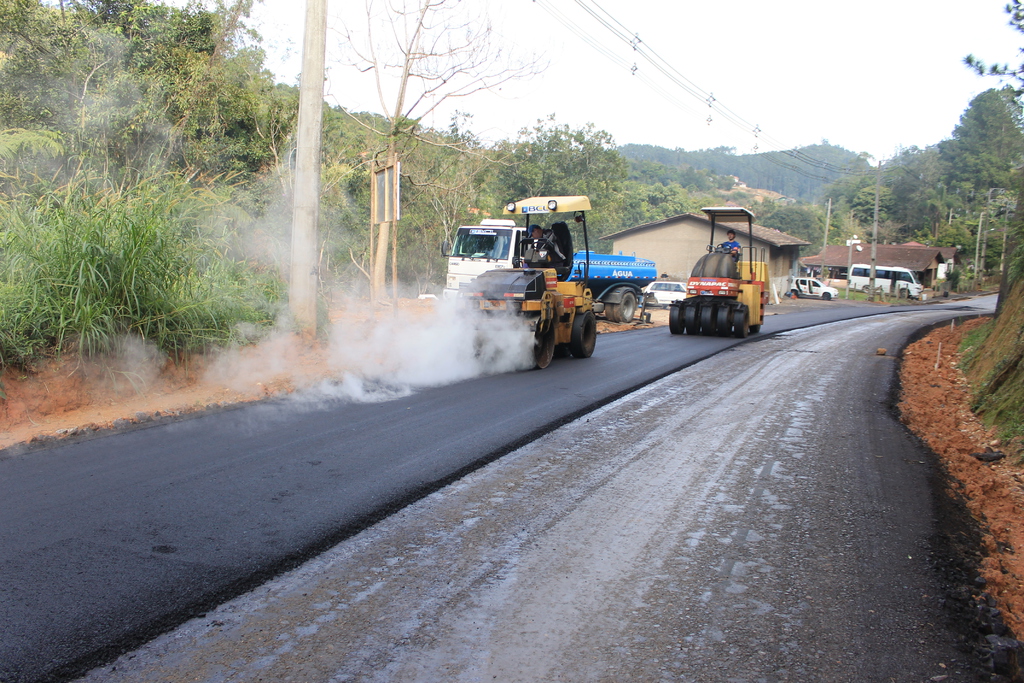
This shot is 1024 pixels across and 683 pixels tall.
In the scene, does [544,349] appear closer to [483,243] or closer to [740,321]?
[483,243]

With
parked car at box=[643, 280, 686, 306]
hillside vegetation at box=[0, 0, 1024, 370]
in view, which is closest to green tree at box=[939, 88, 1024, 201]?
parked car at box=[643, 280, 686, 306]

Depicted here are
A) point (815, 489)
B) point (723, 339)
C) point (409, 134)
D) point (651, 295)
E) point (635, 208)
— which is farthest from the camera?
point (635, 208)

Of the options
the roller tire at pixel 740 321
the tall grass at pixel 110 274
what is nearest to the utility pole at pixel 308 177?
the tall grass at pixel 110 274

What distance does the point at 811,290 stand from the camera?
4747 cm

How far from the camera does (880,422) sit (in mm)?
7984

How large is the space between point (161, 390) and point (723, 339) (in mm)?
12430

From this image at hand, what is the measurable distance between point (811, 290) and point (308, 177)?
43746 millimetres

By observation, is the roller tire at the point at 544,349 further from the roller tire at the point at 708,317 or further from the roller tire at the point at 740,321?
the roller tire at the point at 740,321

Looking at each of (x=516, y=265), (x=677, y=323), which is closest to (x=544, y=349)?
(x=516, y=265)

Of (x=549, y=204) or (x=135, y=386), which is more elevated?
(x=549, y=204)

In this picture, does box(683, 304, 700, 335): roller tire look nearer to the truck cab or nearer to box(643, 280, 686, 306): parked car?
the truck cab

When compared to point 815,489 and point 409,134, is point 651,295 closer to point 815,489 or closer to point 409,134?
point 409,134

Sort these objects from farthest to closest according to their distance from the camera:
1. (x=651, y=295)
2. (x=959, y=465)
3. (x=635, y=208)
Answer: (x=635, y=208), (x=651, y=295), (x=959, y=465)

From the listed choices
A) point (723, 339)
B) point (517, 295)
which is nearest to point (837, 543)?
point (517, 295)
